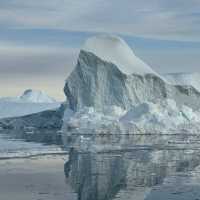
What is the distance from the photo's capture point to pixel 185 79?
159 ft

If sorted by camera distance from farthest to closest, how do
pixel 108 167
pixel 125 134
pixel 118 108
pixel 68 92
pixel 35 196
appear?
pixel 68 92 → pixel 118 108 → pixel 125 134 → pixel 108 167 → pixel 35 196

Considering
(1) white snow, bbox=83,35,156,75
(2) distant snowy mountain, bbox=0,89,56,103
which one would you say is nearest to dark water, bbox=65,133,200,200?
(1) white snow, bbox=83,35,156,75

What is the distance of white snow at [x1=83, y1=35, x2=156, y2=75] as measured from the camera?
45125 millimetres

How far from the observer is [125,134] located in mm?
40250

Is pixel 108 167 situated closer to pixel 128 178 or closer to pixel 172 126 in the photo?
pixel 128 178

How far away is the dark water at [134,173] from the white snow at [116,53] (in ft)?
68.4

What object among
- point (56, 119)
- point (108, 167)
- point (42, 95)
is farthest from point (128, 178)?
point (42, 95)

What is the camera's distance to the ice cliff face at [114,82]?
44.8m

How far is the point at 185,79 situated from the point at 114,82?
724 centimetres

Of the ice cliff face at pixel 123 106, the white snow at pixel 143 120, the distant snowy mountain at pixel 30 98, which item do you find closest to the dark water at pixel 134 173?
the ice cliff face at pixel 123 106

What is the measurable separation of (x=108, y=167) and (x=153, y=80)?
2852 cm

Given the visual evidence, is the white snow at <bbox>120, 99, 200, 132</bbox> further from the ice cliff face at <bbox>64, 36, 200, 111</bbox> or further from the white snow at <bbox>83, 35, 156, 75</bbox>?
the white snow at <bbox>83, 35, 156, 75</bbox>

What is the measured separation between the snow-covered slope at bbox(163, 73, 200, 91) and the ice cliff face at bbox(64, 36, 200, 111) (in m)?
1.07

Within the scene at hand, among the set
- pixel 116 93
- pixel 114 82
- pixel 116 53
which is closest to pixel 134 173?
pixel 114 82
